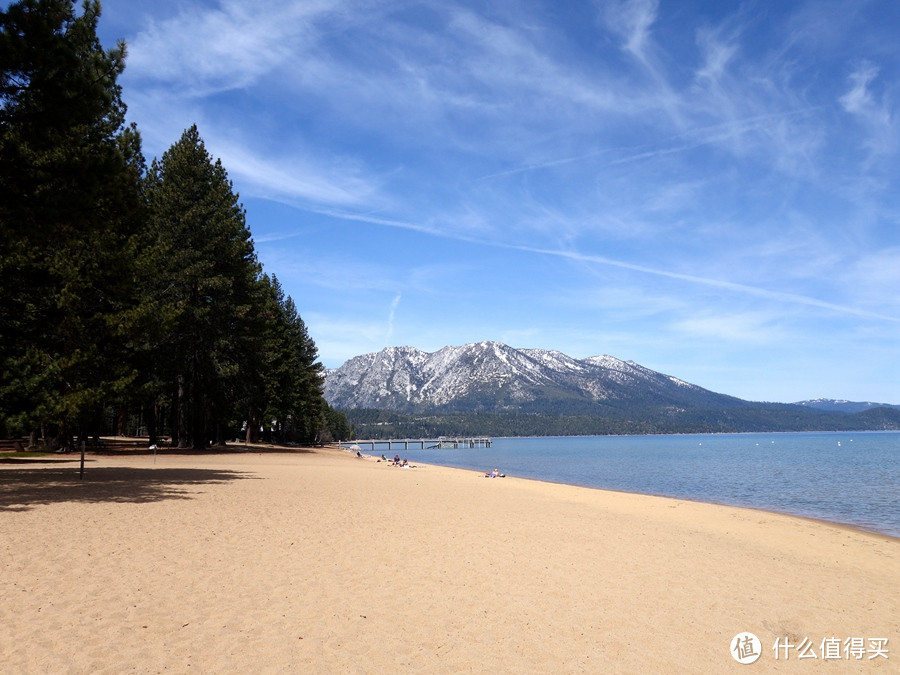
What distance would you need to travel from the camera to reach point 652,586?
923 cm

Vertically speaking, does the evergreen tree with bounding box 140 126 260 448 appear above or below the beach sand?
above

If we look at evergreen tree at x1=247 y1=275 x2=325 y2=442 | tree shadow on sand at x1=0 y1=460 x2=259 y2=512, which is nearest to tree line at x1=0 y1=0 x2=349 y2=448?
tree shadow on sand at x1=0 y1=460 x2=259 y2=512

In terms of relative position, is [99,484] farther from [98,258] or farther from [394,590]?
[394,590]

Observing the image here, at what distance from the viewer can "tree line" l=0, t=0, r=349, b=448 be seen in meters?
13.4

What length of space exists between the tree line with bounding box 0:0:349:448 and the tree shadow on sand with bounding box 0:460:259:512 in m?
1.79

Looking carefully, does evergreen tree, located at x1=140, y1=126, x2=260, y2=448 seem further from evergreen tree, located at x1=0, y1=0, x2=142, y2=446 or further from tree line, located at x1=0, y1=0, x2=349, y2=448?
evergreen tree, located at x1=0, y1=0, x2=142, y2=446

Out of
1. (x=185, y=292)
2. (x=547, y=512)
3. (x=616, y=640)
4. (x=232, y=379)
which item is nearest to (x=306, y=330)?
(x=232, y=379)

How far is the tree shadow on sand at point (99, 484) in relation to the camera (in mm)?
14183

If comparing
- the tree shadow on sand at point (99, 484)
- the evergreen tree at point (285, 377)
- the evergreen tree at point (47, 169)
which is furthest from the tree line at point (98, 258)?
the evergreen tree at point (285, 377)

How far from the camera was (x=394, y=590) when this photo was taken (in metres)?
8.20

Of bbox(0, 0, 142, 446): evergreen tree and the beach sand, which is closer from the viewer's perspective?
the beach sand

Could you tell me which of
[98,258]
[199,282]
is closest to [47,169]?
[98,258]

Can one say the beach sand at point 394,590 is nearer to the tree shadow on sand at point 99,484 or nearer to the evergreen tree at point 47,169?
the tree shadow on sand at point 99,484

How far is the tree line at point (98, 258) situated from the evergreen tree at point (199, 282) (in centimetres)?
9
